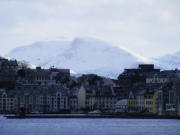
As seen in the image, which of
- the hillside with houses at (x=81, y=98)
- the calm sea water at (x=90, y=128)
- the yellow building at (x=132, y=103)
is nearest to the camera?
the calm sea water at (x=90, y=128)

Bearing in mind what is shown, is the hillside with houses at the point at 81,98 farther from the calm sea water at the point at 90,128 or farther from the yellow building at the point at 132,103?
the calm sea water at the point at 90,128

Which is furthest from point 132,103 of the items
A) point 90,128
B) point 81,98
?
point 90,128

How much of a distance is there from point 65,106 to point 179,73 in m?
24.0

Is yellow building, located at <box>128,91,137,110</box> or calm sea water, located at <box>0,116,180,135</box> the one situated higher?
yellow building, located at <box>128,91,137,110</box>

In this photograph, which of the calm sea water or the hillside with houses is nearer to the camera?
the calm sea water

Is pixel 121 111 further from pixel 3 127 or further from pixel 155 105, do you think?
pixel 3 127

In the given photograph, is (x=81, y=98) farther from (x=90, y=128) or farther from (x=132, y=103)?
(x=90, y=128)

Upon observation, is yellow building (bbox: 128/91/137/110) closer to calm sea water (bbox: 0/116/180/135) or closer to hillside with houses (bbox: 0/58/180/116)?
Answer: hillside with houses (bbox: 0/58/180/116)

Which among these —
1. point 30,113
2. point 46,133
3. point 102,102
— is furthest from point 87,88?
point 46,133

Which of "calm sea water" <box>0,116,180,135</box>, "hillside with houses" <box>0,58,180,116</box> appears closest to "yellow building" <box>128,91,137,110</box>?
"hillside with houses" <box>0,58,180,116</box>

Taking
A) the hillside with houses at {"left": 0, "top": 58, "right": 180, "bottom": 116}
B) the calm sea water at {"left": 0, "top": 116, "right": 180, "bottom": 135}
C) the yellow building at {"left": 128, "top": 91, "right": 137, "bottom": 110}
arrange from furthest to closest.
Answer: the yellow building at {"left": 128, "top": 91, "right": 137, "bottom": 110}, the hillside with houses at {"left": 0, "top": 58, "right": 180, "bottom": 116}, the calm sea water at {"left": 0, "top": 116, "right": 180, "bottom": 135}

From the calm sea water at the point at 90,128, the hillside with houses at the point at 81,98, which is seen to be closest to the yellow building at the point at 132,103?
the hillside with houses at the point at 81,98

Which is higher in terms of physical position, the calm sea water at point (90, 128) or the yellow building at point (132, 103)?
the yellow building at point (132, 103)

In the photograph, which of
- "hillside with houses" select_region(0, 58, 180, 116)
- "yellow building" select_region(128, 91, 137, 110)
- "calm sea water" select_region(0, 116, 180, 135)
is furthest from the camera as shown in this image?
"yellow building" select_region(128, 91, 137, 110)
